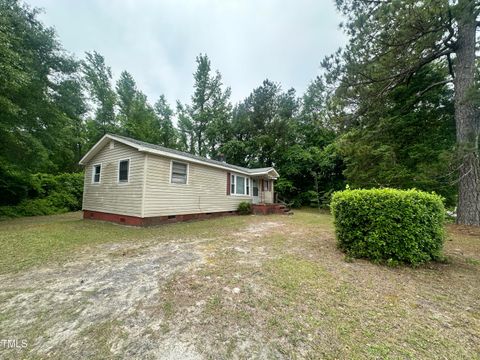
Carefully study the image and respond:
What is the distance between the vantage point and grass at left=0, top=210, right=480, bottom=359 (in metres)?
1.85

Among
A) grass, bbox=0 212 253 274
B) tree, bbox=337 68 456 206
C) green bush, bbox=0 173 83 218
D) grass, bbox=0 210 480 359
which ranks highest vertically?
tree, bbox=337 68 456 206

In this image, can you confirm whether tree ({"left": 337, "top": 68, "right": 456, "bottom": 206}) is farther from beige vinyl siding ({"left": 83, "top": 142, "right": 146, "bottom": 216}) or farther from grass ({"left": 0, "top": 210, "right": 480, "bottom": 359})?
beige vinyl siding ({"left": 83, "top": 142, "right": 146, "bottom": 216})

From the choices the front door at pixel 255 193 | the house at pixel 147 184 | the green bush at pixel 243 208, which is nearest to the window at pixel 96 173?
the house at pixel 147 184

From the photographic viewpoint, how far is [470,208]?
651cm

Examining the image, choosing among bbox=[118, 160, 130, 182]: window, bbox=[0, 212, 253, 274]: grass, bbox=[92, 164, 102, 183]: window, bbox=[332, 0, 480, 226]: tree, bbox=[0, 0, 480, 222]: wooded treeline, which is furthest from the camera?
bbox=[92, 164, 102, 183]: window

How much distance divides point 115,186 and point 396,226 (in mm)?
9805

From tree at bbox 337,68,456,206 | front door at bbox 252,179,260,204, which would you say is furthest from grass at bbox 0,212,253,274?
front door at bbox 252,179,260,204

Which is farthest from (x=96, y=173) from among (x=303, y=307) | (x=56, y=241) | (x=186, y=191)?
(x=303, y=307)

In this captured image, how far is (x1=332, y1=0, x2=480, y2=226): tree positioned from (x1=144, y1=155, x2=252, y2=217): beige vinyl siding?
7060mm

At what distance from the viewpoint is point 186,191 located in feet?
31.0

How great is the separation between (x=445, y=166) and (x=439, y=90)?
4239mm

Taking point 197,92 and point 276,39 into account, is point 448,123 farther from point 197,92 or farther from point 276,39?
point 197,92

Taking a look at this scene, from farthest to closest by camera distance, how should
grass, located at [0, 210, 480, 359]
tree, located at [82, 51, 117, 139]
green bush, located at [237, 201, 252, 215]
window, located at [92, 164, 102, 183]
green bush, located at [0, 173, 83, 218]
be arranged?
tree, located at [82, 51, 117, 139] → green bush, located at [237, 201, 252, 215] → green bush, located at [0, 173, 83, 218] → window, located at [92, 164, 102, 183] → grass, located at [0, 210, 480, 359]

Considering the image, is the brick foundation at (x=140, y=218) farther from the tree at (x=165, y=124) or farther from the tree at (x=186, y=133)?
the tree at (x=186, y=133)
